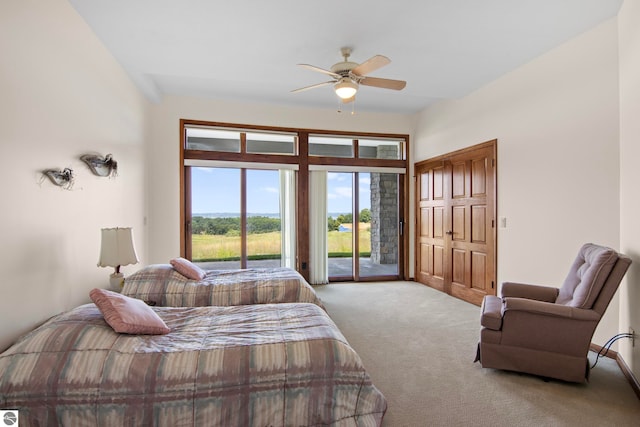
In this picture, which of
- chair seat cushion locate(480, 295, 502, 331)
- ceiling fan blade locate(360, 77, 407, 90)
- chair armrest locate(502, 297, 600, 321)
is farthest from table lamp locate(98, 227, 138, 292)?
chair armrest locate(502, 297, 600, 321)

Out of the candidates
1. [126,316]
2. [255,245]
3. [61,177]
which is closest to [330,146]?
[255,245]

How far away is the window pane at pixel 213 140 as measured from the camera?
5.32m

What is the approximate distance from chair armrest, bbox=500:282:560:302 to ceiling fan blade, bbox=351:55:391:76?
2280 millimetres

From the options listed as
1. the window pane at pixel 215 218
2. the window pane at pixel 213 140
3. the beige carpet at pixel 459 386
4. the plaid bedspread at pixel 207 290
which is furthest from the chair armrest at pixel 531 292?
the window pane at pixel 213 140

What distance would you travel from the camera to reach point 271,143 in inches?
222

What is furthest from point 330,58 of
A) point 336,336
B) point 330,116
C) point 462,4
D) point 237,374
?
point 237,374

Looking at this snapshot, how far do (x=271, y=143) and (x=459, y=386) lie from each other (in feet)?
14.6

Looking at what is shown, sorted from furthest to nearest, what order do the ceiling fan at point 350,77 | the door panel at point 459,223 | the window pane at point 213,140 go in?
the window pane at point 213,140 < the door panel at point 459,223 < the ceiling fan at point 350,77

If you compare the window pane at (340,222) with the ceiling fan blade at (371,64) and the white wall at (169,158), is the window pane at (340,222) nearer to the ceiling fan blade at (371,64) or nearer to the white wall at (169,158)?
the white wall at (169,158)

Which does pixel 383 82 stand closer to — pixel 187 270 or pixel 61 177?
pixel 187 270

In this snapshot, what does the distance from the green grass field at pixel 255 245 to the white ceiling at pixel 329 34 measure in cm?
248

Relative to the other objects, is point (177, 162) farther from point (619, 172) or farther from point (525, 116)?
point (619, 172)

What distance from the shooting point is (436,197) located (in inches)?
213

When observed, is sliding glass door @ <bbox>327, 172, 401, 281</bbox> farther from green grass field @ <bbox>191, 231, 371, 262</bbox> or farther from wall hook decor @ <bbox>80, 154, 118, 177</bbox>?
wall hook decor @ <bbox>80, 154, 118, 177</bbox>
